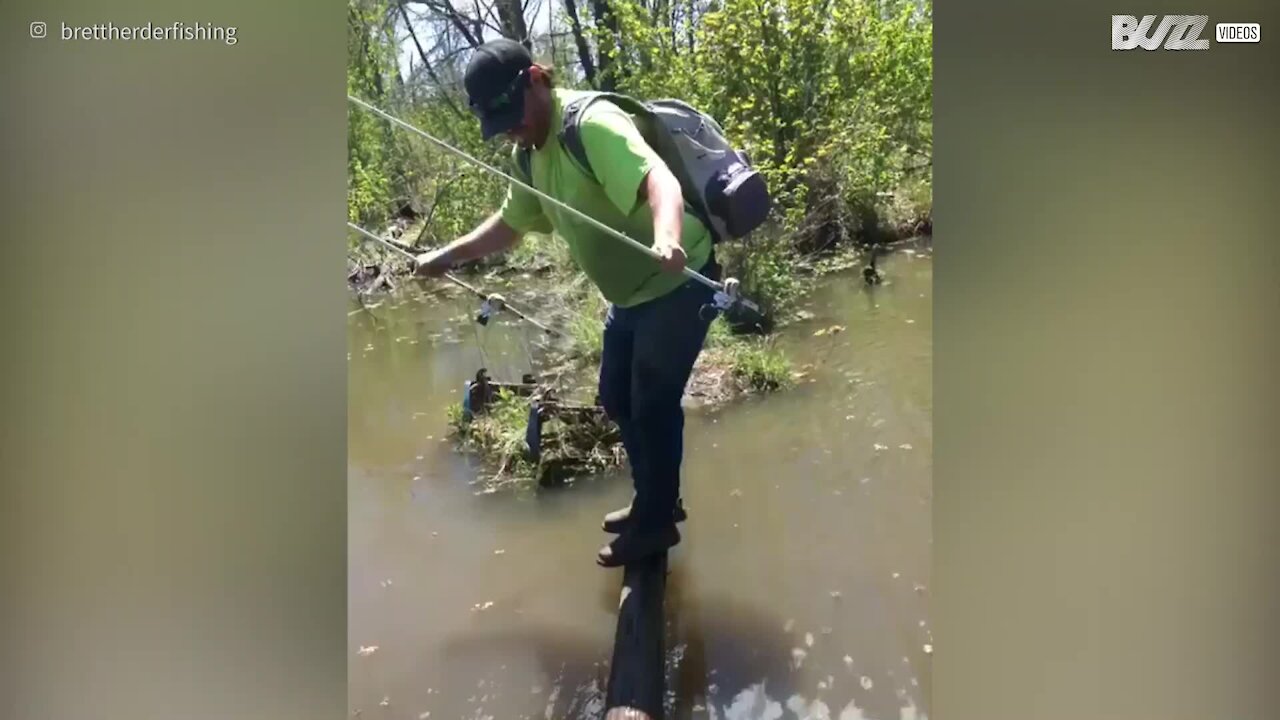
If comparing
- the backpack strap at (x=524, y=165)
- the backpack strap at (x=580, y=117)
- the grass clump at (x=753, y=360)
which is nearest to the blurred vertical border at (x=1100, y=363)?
the grass clump at (x=753, y=360)

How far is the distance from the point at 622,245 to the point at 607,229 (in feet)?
0.15

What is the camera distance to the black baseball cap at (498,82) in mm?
2180

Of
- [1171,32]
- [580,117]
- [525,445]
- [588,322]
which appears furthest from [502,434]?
[1171,32]

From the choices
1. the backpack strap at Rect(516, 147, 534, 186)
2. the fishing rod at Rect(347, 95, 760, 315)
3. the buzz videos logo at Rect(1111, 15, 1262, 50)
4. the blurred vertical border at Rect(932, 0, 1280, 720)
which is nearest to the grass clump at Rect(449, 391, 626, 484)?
the fishing rod at Rect(347, 95, 760, 315)

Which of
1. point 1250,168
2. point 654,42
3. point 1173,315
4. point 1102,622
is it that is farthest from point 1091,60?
point 1102,622

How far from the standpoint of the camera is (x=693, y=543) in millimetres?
2215

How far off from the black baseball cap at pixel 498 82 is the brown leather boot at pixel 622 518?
0.84 meters

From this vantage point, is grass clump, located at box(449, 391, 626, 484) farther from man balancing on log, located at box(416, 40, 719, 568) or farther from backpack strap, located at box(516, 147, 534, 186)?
backpack strap, located at box(516, 147, 534, 186)

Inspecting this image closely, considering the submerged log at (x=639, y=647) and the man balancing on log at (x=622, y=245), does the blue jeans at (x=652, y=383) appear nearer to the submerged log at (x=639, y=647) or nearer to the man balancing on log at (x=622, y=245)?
the man balancing on log at (x=622, y=245)

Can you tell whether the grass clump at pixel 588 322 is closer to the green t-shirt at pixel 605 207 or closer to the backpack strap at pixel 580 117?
the green t-shirt at pixel 605 207

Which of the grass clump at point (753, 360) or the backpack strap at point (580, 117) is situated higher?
the backpack strap at point (580, 117)

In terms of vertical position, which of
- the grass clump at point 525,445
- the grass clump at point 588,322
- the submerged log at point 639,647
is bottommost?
the submerged log at point 639,647

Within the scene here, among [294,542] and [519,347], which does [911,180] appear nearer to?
[519,347]

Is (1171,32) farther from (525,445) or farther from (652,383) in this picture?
(525,445)
